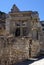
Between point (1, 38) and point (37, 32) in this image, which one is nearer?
point (1, 38)

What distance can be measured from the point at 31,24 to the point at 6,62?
47.4ft

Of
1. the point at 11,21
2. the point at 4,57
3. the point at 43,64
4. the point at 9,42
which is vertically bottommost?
the point at 43,64

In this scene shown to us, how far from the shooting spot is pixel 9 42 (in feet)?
25.0

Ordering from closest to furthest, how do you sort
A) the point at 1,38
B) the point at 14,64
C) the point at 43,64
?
the point at 1,38 → the point at 14,64 → the point at 43,64

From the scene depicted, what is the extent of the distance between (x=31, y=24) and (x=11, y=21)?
2.54 m

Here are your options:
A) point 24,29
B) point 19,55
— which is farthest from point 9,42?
point 24,29

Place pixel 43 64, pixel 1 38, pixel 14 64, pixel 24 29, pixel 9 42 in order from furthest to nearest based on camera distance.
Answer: pixel 24 29, pixel 43 64, pixel 14 64, pixel 9 42, pixel 1 38

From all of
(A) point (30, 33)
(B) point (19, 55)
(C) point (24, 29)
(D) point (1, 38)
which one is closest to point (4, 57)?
(D) point (1, 38)

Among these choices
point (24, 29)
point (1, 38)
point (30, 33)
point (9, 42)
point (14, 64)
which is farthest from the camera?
point (24, 29)

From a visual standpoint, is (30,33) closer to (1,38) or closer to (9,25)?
(9,25)

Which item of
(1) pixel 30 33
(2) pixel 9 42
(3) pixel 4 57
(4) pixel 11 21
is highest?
(4) pixel 11 21

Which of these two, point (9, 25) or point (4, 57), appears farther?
point (9, 25)

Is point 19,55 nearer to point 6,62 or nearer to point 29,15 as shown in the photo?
A: point 6,62

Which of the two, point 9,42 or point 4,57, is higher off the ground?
point 9,42
